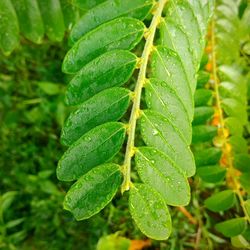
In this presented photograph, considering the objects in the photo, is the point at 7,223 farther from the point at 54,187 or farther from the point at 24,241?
the point at 54,187

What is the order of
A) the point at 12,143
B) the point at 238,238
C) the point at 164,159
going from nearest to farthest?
the point at 164,159
the point at 238,238
the point at 12,143

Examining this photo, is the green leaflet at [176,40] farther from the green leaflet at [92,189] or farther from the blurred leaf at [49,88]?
the blurred leaf at [49,88]

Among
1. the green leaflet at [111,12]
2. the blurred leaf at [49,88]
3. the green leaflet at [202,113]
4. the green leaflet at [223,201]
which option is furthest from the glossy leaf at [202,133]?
the blurred leaf at [49,88]

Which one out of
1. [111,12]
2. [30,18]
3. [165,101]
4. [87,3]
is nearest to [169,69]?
[165,101]

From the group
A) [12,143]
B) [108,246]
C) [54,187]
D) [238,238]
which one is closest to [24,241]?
[54,187]

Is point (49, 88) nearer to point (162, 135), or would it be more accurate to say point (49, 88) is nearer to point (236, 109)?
point (236, 109)
